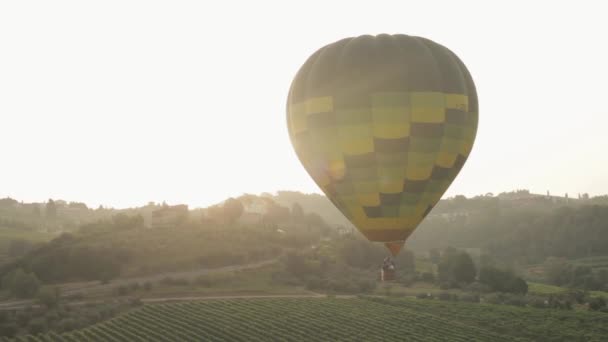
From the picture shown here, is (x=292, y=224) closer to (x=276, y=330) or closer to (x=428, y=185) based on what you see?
(x=276, y=330)

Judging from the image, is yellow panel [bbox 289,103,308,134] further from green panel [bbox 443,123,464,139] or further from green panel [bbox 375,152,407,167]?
green panel [bbox 443,123,464,139]

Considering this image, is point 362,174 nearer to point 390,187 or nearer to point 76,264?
point 390,187

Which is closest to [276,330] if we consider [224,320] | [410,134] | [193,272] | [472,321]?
[224,320]

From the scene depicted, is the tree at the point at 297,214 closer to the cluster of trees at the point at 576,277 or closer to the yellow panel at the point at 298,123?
the cluster of trees at the point at 576,277

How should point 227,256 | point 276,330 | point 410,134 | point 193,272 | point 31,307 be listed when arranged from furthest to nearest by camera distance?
point 227,256 < point 193,272 < point 31,307 < point 276,330 < point 410,134

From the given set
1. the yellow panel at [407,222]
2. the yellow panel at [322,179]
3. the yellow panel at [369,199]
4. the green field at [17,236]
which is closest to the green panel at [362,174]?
the yellow panel at [369,199]

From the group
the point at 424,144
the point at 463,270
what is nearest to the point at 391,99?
the point at 424,144

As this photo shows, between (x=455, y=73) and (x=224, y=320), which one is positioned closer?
(x=455, y=73)
